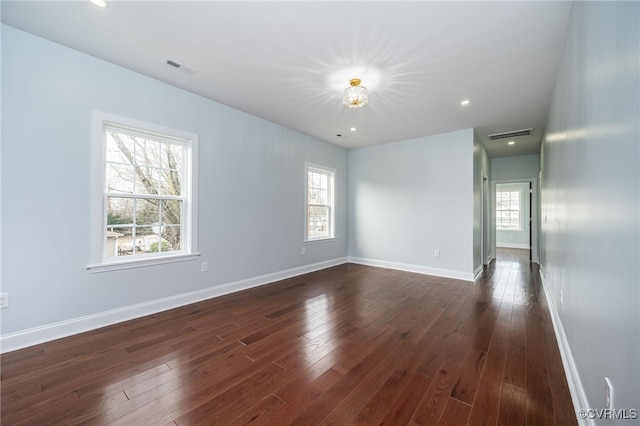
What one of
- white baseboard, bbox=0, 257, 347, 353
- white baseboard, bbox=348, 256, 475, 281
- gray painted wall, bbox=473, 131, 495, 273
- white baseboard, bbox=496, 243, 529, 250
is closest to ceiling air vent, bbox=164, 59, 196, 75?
white baseboard, bbox=0, 257, 347, 353

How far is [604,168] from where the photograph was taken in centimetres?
120

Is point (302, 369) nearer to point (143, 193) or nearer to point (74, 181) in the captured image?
point (143, 193)

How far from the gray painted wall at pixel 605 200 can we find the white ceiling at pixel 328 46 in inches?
22.9

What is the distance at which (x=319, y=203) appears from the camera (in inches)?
218

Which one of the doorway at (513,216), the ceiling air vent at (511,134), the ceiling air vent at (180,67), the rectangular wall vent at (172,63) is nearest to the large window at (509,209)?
the doorway at (513,216)

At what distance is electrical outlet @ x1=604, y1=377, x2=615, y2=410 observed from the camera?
1050 millimetres

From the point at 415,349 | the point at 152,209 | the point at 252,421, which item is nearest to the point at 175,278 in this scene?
the point at 152,209

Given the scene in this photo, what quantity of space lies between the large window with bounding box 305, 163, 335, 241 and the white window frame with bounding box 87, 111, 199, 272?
→ 88.0 inches

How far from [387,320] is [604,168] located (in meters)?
2.21

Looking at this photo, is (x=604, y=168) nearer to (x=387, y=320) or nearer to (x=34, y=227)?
(x=387, y=320)

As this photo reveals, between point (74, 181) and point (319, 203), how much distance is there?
3.89 m

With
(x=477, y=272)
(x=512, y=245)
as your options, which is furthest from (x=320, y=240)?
(x=512, y=245)

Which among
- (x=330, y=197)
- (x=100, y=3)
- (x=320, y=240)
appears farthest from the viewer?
Answer: (x=330, y=197)

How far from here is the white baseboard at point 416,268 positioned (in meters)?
4.53
